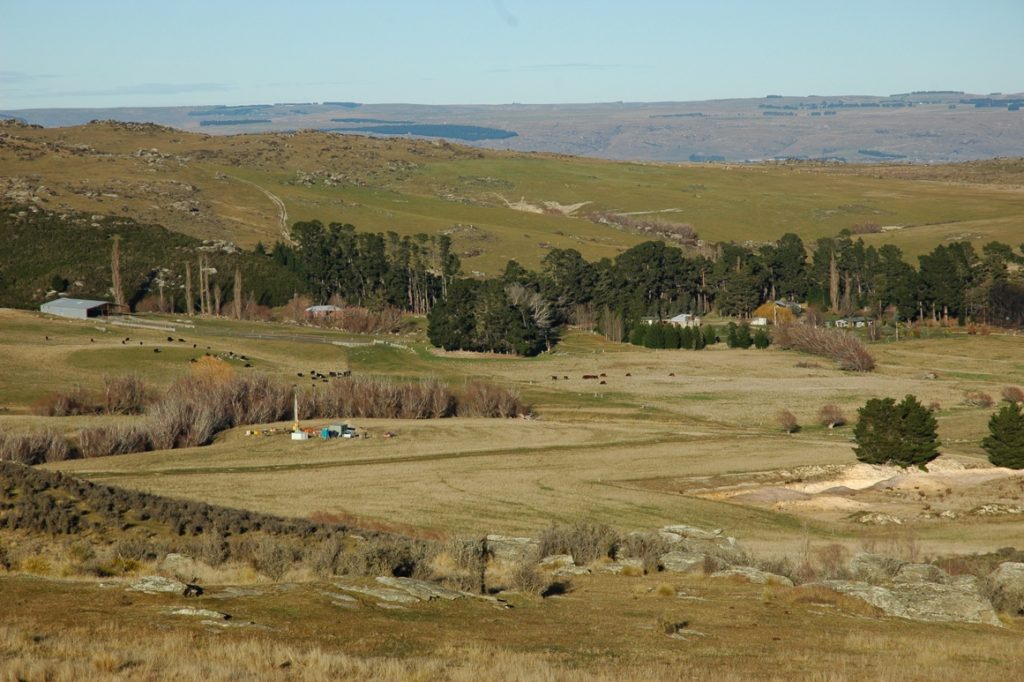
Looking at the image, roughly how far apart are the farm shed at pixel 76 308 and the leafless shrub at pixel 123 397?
161ft

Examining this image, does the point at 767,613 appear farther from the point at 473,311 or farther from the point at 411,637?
the point at 473,311

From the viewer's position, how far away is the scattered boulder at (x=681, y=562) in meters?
34.1

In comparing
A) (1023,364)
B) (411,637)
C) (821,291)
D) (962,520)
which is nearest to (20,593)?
(411,637)

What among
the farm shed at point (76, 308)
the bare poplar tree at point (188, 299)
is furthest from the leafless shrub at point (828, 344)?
the farm shed at point (76, 308)

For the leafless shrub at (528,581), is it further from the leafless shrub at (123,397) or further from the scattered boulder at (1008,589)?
the leafless shrub at (123,397)

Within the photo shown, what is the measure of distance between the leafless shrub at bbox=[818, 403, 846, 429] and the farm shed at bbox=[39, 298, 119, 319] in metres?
81.0

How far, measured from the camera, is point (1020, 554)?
41875 millimetres

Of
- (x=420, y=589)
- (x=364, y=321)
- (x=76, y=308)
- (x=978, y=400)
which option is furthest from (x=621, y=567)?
(x=364, y=321)

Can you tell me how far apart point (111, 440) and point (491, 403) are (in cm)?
3050

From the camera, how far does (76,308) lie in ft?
443

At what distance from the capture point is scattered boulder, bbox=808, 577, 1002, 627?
1160 inches

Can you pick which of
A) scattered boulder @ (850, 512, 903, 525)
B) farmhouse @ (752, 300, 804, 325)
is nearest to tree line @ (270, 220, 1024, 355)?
farmhouse @ (752, 300, 804, 325)

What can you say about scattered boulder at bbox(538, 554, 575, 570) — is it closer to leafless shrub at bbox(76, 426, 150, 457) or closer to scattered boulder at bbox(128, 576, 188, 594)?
scattered boulder at bbox(128, 576, 188, 594)

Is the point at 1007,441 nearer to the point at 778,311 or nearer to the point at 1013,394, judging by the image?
the point at 1013,394
